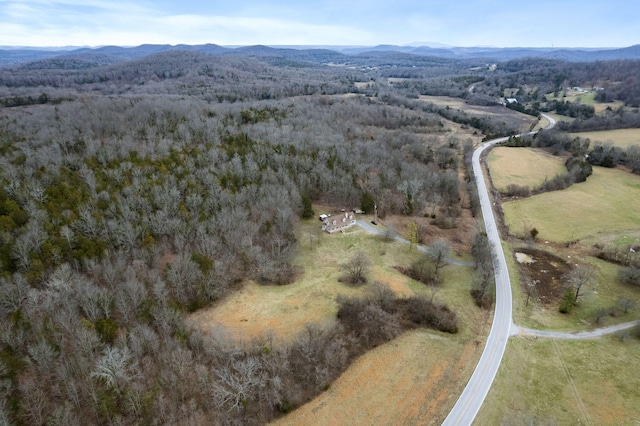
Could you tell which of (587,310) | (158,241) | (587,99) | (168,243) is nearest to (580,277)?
(587,310)

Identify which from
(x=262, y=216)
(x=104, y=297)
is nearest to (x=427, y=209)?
(x=262, y=216)

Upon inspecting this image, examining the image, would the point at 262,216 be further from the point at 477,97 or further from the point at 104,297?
the point at 477,97

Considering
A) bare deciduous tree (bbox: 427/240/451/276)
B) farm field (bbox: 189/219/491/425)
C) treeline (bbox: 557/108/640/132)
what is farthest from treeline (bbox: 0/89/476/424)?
treeline (bbox: 557/108/640/132)

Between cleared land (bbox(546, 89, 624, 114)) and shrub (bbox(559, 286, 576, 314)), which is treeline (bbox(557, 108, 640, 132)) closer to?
cleared land (bbox(546, 89, 624, 114))

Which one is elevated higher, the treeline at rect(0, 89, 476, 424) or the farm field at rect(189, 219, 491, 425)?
the treeline at rect(0, 89, 476, 424)

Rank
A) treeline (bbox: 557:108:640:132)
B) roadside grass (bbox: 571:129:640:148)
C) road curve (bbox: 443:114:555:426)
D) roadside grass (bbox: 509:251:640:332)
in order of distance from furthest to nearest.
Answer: treeline (bbox: 557:108:640:132), roadside grass (bbox: 571:129:640:148), roadside grass (bbox: 509:251:640:332), road curve (bbox: 443:114:555:426)

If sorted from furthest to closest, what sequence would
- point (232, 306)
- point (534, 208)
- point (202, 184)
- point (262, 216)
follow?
point (534, 208), point (202, 184), point (262, 216), point (232, 306)

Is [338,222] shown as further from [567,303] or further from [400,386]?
[567,303]
